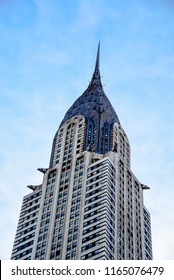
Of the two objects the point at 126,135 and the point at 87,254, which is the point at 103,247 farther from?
the point at 126,135

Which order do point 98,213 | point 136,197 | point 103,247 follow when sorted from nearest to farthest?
point 103,247 → point 98,213 → point 136,197

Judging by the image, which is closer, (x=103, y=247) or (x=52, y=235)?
(x=103, y=247)

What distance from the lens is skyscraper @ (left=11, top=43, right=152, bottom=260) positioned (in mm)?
143125

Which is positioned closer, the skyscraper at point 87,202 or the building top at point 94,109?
the skyscraper at point 87,202

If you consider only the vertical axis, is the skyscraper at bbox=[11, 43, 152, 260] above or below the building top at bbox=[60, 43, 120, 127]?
below

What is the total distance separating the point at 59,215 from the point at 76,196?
6.16 m

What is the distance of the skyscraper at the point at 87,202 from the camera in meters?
143

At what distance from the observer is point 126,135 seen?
625 ft

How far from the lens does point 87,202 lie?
151500 millimetres

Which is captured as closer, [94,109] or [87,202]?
[87,202]

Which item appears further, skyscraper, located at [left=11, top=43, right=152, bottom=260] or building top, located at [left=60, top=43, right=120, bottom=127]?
building top, located at [left=60, top=43, right=120, bottom=127]

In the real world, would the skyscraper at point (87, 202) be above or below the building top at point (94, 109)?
below

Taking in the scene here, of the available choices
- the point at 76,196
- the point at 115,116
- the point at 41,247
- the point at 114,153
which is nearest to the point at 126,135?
the point at 115,116

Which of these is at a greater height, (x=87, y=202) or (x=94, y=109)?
(x=94, y=109)
